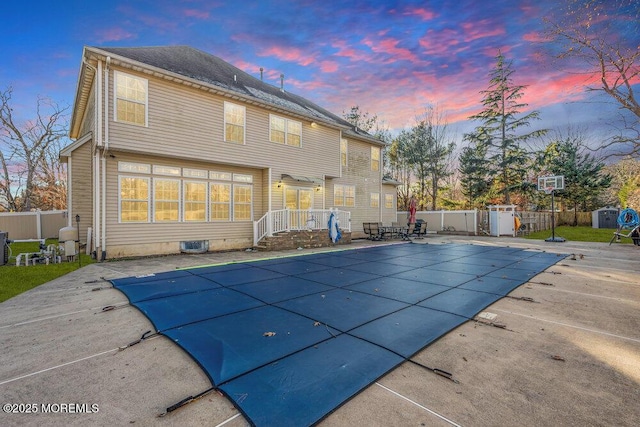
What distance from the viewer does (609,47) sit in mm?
8812

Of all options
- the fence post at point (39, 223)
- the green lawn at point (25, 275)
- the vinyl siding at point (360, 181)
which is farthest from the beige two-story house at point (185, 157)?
the fence post at point (39, 223)

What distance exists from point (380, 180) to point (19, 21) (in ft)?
67.2

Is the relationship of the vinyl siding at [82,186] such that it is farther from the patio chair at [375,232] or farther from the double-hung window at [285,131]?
the patio chair at [375,232]

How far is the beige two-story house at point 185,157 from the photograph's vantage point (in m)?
8.66

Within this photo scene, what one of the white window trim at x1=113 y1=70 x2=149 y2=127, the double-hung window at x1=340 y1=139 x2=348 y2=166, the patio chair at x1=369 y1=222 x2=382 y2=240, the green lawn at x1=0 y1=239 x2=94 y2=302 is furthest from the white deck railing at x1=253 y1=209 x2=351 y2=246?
the green lawn at x1=0 y1=239 x2=94 y2=302

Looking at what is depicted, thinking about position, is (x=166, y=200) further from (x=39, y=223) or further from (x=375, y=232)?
(x=39, y=223)

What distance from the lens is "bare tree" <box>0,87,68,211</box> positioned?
784 inches

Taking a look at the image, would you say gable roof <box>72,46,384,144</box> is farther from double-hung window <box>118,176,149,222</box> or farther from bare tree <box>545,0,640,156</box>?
bare tree <box>545,0,640,156</box>

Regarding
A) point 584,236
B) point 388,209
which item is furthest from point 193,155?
point 584,236

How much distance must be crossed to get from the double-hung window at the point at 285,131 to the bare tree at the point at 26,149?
2060 centimetres

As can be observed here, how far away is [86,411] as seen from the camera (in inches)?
75.6

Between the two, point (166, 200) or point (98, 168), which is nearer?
point (98, 168)

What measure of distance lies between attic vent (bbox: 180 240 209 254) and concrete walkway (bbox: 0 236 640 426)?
5.80m

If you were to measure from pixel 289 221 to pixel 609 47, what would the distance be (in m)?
12.5
